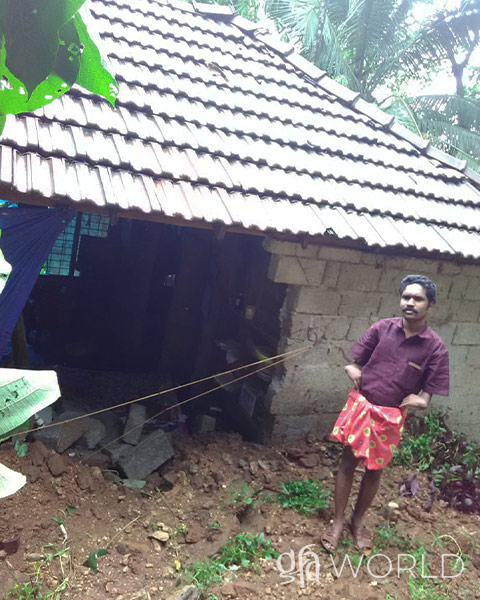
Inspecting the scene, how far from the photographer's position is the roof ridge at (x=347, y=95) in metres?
5.94

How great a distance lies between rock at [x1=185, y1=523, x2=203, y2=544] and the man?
892 millimetres

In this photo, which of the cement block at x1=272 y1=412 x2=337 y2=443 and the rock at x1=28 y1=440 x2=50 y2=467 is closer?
the rock at x1=28 y1=440 x2=50 y2=467

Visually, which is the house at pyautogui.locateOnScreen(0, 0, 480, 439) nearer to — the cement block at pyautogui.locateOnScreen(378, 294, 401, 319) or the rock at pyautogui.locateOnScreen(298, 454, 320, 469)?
the cement block at pyautogui.locateOnScreen(378, 294, 401, 319)

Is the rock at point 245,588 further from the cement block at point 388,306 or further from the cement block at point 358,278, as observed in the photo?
the cement block at point 388,306

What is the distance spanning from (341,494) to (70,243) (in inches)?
206

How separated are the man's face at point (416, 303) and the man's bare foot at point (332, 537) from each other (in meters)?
1.55

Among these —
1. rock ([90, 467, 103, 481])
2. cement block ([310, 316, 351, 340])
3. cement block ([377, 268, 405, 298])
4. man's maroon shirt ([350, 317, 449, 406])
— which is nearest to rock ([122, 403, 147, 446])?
rock ([90, 467, 103, 481])

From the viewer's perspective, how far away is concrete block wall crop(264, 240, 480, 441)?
14.6 feet

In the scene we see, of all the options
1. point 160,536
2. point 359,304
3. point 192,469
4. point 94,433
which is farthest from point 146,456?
point 359,304

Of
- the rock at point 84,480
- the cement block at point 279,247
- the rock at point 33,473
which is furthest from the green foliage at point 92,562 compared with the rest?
the cement block at point 279,247

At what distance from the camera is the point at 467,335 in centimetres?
513

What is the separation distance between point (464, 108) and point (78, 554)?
14279 mm

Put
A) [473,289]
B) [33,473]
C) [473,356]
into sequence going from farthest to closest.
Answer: [473,356], [473,289], [33,473]

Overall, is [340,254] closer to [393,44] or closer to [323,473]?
[323,473]
